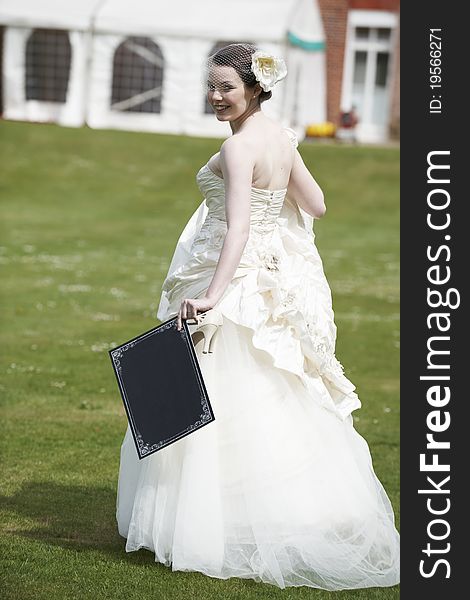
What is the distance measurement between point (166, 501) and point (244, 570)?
0.52m

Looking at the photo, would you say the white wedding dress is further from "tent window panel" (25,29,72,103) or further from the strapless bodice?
"tent window panel" (25,29,72,103)

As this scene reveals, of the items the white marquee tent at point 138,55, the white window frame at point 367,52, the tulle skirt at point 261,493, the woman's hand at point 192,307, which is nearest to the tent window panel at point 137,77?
the white marquee tent at point 138,55

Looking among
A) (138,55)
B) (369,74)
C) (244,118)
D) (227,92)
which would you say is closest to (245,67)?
(227,92)

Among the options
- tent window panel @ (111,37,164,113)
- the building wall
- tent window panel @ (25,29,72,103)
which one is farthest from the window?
tent window panel @ (25,29,72,103)

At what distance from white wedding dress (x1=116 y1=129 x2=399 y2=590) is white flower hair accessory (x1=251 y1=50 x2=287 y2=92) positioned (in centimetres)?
54

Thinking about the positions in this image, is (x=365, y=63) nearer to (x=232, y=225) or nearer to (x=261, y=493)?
(x=232, y=225)

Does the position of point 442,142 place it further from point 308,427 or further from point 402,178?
point 308,427

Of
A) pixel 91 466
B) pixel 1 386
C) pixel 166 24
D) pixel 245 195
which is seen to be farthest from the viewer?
pixel 166 24

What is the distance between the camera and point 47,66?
115ft

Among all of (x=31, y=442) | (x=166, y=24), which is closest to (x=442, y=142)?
(x=31, y=442)

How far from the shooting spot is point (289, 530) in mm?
5820

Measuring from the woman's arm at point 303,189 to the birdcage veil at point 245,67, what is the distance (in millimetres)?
A: 474

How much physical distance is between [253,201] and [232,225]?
34 centimetres

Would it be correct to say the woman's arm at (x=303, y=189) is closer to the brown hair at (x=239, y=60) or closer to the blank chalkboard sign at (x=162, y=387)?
the brown hair at (x=239, y=60)
